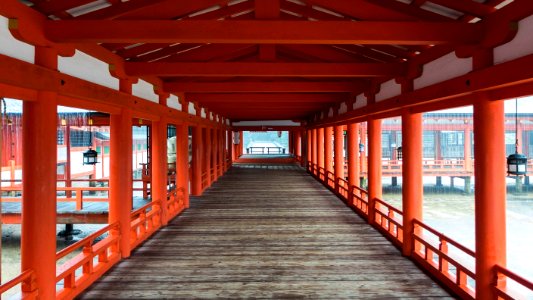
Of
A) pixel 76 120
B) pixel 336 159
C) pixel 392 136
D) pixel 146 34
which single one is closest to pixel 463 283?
pixel 146 34

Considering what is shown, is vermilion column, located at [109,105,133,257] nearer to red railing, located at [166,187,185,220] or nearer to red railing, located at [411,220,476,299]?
red railing, located at [166,187,185,220]

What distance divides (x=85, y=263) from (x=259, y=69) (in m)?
4.01

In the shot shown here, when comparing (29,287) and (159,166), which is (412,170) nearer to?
(159,166)

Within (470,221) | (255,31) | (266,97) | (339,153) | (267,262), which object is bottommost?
(470,221)

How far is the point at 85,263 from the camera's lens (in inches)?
182

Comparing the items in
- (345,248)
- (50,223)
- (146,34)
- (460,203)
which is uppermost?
(146,34)

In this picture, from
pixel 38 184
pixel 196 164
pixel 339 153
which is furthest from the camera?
pixel 339 153

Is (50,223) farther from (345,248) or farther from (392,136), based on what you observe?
(392,136)

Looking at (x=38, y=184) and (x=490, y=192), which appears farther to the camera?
(x=490, y=192)

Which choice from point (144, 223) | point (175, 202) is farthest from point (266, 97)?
point (144, 223)

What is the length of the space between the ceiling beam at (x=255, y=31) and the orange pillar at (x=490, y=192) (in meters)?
0.91

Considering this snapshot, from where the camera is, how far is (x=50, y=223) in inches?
152

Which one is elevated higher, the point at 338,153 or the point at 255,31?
the point at 255,31

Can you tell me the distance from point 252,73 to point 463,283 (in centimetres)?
444
